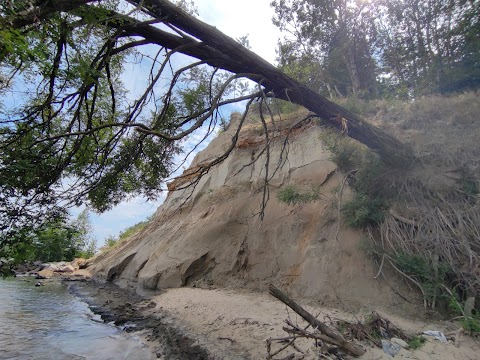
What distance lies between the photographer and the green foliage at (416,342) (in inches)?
191

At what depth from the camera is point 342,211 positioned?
891 centimetres

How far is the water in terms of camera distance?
630 centimetres

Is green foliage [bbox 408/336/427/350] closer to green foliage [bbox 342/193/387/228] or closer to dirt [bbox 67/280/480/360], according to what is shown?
dirt [bbox 67/280/480/360]

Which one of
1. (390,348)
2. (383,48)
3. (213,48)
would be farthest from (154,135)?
(383,48)

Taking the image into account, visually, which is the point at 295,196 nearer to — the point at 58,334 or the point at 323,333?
the point at 323,333

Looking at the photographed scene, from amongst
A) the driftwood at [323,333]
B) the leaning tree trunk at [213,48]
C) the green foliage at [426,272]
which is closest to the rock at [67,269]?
the leaning tree trunk at [213,48]

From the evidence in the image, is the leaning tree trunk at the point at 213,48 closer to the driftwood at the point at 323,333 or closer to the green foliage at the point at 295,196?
the green foliage at the point at 295,196

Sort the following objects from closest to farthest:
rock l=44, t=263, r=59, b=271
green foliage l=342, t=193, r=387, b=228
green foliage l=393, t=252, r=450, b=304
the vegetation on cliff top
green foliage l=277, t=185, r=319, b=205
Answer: the vegetation on cliff top, green foliage l=393, t=252, r=450, b=304, green foliage l=342, t=193, r=387, b=228, green foliage l=277, t=185, r=319, b=205, rock l=44, t=263, r=59, b=271

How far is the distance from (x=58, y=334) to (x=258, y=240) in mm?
6044

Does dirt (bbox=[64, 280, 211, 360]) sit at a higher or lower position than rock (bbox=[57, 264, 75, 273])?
higher

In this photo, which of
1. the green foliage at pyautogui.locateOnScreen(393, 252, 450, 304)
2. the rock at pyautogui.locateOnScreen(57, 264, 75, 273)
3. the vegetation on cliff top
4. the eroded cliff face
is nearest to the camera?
the vegetation on cliff top

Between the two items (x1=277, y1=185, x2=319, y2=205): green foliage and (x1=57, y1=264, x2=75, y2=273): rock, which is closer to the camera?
(x1=277, y1=185, x2=319, y2=205): green foliage

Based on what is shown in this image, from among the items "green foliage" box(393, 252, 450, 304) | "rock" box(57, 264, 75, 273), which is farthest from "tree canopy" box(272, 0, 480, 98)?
"rock" box(57, 264, 75, 273)

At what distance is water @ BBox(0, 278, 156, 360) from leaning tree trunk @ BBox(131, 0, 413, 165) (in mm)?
5510
